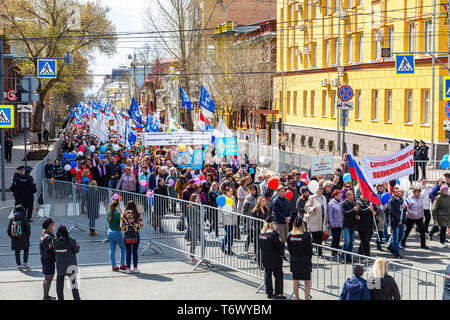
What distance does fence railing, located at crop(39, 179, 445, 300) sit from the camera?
9727 millimetres

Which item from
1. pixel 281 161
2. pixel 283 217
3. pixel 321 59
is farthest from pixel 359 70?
pixel 283 217

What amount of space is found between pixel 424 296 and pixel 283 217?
396cm

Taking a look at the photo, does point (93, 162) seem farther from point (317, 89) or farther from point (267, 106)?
point (267, 106)

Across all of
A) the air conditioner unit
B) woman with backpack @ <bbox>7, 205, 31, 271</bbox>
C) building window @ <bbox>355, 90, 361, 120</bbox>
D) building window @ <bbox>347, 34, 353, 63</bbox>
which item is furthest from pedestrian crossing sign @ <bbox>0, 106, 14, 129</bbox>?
building window @ <bbox>347, 34, 353, 63</bbox>

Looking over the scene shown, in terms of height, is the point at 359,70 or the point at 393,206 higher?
the point at 359,70

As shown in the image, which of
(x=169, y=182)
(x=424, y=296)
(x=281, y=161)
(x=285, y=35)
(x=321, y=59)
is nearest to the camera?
(x=424, y=296)

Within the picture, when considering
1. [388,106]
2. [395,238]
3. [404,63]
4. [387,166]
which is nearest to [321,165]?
[387,166]

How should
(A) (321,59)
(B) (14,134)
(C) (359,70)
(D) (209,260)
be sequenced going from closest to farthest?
1. (D) (209,260)
2. (C) (359,70)
3. (A) (321,59)
4. (B) (14,134)

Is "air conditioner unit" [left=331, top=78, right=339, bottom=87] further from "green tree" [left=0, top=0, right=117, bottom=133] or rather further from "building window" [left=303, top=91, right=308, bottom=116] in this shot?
"green tree" [left=0, top=0, right=117, bottom=133]

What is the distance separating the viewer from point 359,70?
36750mm

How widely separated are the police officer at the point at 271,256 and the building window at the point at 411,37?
75.7ft

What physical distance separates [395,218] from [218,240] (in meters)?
4.03

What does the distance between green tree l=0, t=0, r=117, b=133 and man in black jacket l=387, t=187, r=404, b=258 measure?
1213 inches

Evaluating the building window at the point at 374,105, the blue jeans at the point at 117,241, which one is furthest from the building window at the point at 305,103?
the blue jeans at the point at 117,241
